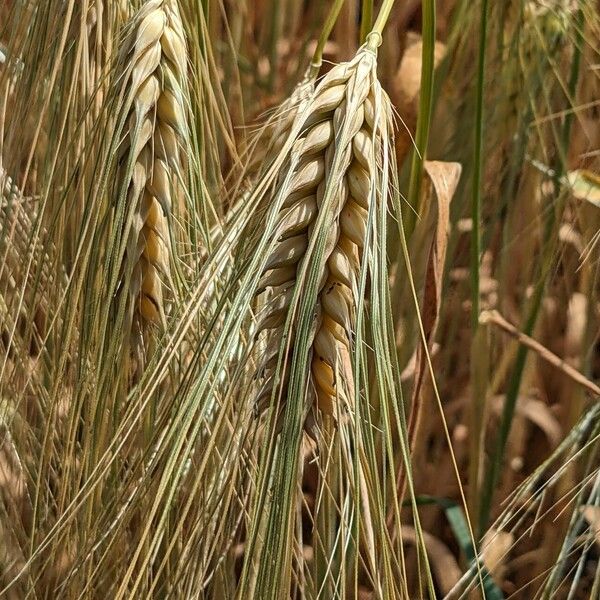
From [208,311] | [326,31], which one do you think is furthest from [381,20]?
[208,311]

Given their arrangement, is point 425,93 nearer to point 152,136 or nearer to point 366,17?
point 366,17

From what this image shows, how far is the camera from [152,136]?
0.56 metres

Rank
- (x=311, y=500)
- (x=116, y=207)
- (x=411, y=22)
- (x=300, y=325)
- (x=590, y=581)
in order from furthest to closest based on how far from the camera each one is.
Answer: (x=411, y=22)
(x=311, y=500)
(x=590, y=581)
(x=116, y=207)
(x=300, y=325)

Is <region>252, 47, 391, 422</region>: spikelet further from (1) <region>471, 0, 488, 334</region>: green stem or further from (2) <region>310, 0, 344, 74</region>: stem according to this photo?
(1) <region>471, 0, 488, 334</region>: green stem

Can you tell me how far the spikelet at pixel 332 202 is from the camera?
18.4 inches

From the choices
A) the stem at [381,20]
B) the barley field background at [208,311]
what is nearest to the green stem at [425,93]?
the barley field background at [208,311]

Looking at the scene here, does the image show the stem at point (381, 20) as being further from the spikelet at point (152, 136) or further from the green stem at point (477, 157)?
the green stem at point (477, 157)

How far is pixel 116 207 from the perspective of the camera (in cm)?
54

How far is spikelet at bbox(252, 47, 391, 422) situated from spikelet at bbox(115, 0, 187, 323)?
101 millimetres

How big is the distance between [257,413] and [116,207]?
0.14 m

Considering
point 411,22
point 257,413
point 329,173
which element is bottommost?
point 257,413

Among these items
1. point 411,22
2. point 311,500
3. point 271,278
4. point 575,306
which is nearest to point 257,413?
point 271,278

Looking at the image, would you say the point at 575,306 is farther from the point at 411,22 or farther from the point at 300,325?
the point at 300,325

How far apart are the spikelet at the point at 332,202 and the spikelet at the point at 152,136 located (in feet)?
0.33
